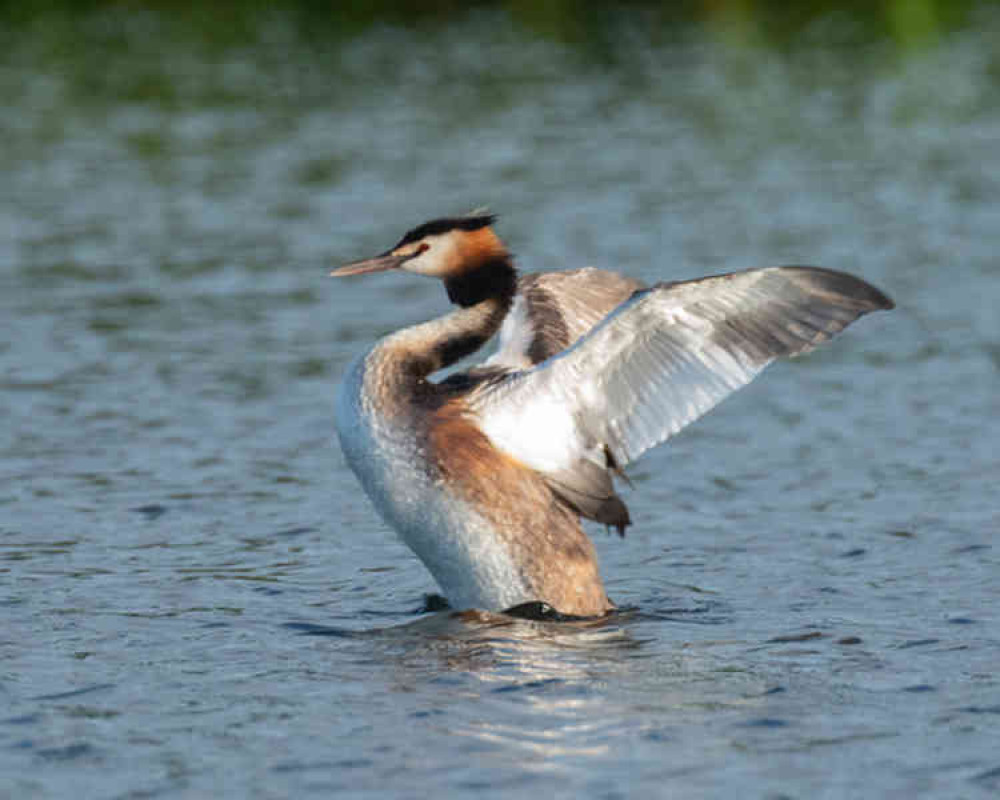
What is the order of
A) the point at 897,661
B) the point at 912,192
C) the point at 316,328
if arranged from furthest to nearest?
the point at 912,192, the point at 316,328, the point at 897,661

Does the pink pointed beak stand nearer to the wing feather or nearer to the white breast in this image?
the white breast

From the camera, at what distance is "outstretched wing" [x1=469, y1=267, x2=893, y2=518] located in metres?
8.45

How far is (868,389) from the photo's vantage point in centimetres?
1369

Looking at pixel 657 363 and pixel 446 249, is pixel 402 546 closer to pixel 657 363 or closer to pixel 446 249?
pixel 446 249

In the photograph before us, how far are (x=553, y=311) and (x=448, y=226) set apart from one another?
41.0 inches

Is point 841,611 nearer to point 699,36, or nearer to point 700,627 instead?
point 700,627

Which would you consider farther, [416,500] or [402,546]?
[402,546]

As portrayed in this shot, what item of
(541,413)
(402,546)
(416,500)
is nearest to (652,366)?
(541,413)

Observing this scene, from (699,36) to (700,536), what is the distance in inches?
1029

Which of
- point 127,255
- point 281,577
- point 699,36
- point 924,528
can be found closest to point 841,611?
point 924,528

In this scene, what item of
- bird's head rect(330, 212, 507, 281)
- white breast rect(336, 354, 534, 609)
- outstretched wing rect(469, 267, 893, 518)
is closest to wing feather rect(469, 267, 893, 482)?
outstretched wing rect(469, 267, 893, 518)

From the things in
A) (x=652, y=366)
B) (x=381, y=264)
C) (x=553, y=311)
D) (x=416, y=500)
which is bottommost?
(x=416, y=500)

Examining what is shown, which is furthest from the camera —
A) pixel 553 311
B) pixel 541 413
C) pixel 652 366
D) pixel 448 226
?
pixel 553 311

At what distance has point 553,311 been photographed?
1004cm
